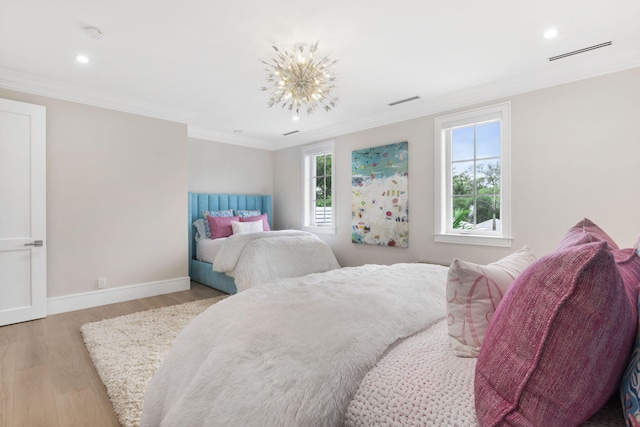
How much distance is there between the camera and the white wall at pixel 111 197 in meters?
3.35

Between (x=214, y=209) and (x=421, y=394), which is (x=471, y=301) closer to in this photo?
(x=421, y=394)

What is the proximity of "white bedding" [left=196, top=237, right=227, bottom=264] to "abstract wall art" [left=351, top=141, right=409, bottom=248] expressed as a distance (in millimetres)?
1965

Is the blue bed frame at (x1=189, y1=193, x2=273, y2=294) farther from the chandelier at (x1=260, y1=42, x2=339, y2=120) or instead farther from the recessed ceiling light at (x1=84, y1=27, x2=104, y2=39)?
the recessed ceiling light at (x1=84, y1=27, x2=104, y2=39)

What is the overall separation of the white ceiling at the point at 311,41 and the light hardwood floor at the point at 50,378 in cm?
243

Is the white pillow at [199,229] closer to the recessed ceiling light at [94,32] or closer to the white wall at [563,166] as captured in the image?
A: the recessed ceiling light at [94,32]

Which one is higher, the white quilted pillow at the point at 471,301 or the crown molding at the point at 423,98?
the crown molding at the point at 423,98

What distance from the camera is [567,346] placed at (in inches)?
23.0

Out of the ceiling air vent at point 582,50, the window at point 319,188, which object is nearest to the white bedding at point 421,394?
the ceiling air vent at point 582,50

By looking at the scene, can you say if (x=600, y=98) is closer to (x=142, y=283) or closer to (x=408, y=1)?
(x=408, y=1)

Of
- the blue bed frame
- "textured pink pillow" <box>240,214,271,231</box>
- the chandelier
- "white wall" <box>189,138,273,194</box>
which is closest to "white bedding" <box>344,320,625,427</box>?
the chandelier

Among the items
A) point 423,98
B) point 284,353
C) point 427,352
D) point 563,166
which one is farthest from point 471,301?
point 423,98

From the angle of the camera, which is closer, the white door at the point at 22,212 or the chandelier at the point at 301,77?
the chandelier at the point at 301,77

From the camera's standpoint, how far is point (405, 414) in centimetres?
77

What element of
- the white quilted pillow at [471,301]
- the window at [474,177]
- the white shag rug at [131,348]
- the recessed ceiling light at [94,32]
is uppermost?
the recessed ceiling light at [94,32]
